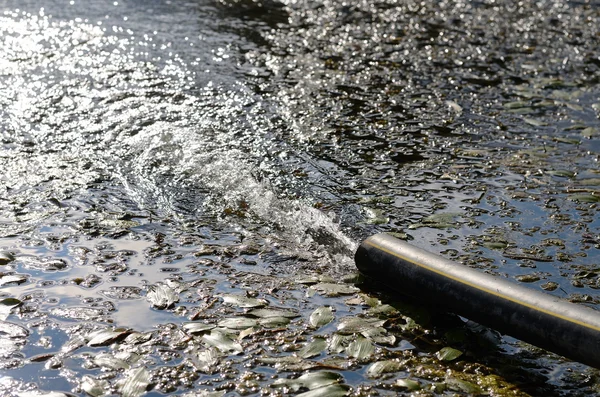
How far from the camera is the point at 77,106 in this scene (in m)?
5.18

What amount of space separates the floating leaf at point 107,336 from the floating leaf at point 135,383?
229 millimetres

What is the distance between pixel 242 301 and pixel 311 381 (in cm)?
61

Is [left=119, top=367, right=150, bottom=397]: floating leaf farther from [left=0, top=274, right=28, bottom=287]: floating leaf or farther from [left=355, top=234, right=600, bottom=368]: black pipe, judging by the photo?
[left=355, top=234, right=600, bottom=368]: black pipe

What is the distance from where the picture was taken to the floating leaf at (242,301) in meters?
3.04

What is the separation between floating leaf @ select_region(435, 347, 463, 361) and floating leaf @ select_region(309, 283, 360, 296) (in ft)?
1.77

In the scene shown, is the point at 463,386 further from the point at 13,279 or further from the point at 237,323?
the point at 13,279

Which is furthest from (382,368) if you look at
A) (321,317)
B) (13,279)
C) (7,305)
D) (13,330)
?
(13,279)

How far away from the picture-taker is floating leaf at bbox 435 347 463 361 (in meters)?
2.74

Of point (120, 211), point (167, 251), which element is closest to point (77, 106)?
point (120, 211)

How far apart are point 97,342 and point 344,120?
284 cm

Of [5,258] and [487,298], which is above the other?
[487,298]

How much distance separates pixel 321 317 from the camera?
297cm

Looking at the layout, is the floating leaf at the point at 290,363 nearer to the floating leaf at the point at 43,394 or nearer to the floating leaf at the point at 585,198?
the floating leaf at the point at 43,394

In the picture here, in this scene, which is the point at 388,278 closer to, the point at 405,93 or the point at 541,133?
the point at 541,133
